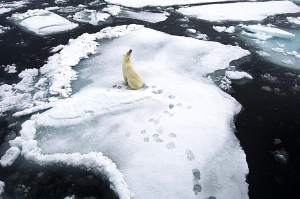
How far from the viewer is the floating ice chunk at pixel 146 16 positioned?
930 centimetres

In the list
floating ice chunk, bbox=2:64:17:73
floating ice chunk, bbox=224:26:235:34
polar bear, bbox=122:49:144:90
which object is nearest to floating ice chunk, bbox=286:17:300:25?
floating ice chunk, bbox=224:26:235:34

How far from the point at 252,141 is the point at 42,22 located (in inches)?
330

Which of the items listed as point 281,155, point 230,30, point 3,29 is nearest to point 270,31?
point 230,30

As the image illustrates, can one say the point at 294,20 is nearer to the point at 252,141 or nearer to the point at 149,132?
the point at 252,141

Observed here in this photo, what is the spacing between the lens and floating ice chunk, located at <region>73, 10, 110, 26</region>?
29.6 ft

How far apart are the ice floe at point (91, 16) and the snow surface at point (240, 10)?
3.51 metres

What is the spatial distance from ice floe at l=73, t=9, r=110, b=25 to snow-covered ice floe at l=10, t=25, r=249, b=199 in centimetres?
344

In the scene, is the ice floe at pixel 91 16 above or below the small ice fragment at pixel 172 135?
above

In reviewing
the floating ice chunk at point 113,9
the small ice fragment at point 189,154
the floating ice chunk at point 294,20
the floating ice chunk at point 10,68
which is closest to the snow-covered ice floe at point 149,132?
the small ice fragment at point 189,154

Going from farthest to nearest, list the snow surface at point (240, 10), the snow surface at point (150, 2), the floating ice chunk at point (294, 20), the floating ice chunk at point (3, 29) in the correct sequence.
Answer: the snow surface at point (150, 2)
the snow surface at point (240, 10)
the floating ice chunk at point (294, 20)
the floating ice chunk at point (3, 29)

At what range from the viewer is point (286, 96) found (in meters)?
5.16

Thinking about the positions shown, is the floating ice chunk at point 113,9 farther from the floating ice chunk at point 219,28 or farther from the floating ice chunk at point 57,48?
the floating ice chunk at point 219,28

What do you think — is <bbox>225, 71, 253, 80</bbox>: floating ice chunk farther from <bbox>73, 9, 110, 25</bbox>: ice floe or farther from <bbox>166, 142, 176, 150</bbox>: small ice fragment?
<bbox>73, 9, 110, 25</bbox>: ice floe

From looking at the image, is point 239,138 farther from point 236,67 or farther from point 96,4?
point 96,4
